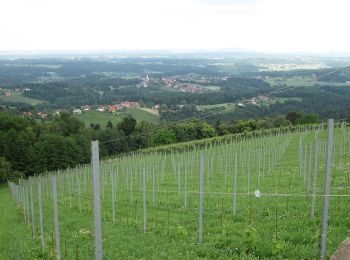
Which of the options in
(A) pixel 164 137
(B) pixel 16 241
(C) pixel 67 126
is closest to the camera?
(B) pixel 16 241

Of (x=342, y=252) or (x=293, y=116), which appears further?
(x=293, y=116)

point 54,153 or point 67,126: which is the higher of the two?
point 67,126

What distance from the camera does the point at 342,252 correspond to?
6129mm

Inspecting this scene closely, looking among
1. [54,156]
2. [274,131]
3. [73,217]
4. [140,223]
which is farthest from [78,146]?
[140,223]

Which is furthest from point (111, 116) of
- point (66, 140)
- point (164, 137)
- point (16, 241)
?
point (16, 241)

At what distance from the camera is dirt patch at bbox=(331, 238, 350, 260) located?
6016 mm

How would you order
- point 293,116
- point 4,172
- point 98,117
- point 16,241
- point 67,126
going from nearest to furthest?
1. point 16,241
2. point 4,172
3. point 293,116
4. point 67,126
5. point 98,117

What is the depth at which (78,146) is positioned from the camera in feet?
186

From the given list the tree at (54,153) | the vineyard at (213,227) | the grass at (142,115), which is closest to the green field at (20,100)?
the grass at (142,115)

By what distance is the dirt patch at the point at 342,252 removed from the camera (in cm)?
602

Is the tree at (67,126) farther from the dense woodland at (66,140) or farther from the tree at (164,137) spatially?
the tree at (164,137)

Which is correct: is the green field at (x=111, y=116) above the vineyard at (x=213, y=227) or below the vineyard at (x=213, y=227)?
below

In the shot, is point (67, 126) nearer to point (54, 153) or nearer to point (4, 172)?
point (54, 153)

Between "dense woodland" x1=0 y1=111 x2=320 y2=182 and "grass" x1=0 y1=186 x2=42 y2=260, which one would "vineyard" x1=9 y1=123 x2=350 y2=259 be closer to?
"grass" x1=0 y1=186 x2=42 y2=260
